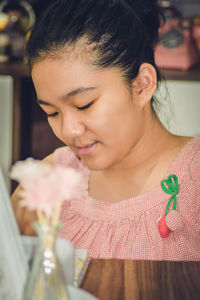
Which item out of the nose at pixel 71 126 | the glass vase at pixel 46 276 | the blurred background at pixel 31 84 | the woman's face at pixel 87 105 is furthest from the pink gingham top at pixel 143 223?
the blurred background at pixel 31 84

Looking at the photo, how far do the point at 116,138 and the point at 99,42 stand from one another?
25 centimetres

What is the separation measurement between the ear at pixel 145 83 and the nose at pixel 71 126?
217mm

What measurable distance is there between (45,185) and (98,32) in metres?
0.69

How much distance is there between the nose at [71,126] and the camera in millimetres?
1028

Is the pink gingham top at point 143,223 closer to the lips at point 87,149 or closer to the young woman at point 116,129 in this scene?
the young woman at point 116,129

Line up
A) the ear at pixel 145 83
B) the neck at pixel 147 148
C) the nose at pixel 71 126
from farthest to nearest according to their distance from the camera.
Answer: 1. the neck at pixel 147 148
2. the ear at pixel 145 83
3. the nose at pixel 71 126

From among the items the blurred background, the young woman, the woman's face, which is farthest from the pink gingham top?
the blurred background

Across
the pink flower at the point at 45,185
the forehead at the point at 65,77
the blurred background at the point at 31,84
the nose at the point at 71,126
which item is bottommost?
the blurred background at the point at 31,84

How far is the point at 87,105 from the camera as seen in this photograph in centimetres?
105

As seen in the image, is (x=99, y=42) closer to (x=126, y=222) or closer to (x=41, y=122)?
(x=126, y=222)

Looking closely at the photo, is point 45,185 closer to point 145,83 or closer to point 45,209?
point 45,209

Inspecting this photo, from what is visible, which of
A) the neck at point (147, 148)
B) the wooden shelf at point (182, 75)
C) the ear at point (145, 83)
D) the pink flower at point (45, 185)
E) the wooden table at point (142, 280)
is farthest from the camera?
the wooden shelf at point (182, 75)

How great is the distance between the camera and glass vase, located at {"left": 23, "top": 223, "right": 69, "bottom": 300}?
1.76ft

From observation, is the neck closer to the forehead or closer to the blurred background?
the forehead
